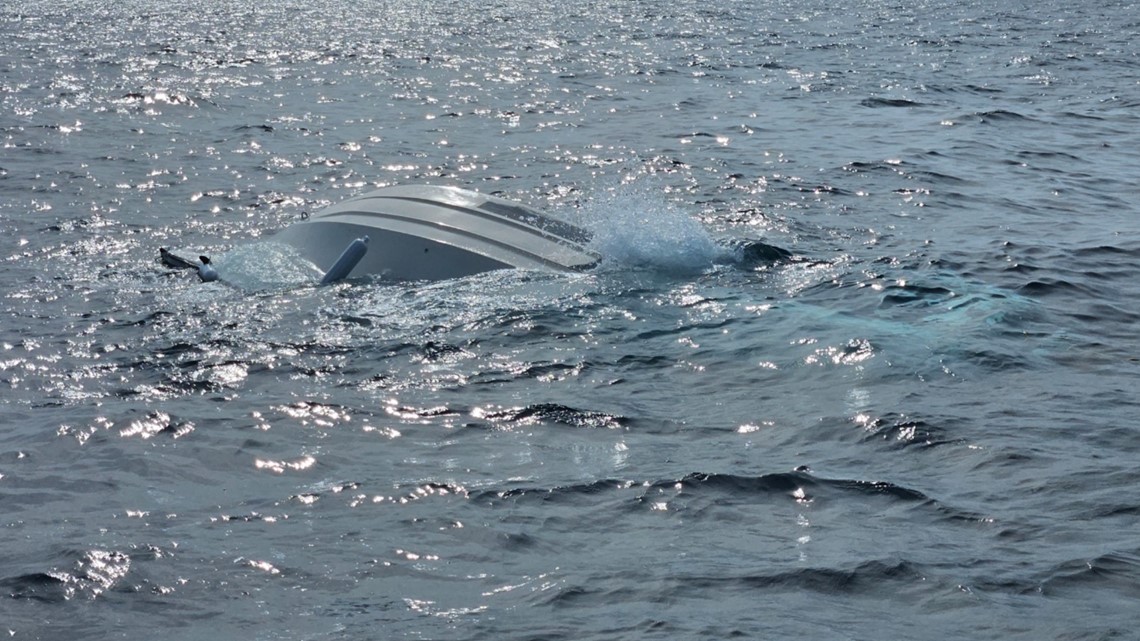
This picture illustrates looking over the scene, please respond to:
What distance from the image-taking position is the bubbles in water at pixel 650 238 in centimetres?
1123

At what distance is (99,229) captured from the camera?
1370cm

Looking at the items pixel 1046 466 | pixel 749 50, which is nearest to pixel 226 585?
pixel 1046 466

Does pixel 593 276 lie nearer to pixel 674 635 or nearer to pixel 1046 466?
pixel 1046 466

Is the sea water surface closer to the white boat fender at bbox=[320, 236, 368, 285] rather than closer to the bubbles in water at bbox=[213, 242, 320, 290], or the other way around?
the bubbles in water at bbox=[213, 242, 320, 290]

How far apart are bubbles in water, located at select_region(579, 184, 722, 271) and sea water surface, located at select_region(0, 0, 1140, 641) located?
40 mm

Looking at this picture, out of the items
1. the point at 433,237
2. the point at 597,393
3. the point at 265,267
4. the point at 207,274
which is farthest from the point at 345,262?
the point at 597,393

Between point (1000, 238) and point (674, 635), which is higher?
point (674, 635)

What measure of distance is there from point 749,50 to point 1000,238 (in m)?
16.9

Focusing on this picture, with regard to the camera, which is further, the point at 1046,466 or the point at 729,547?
the point at 1046,466

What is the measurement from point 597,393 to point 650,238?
3181 mm

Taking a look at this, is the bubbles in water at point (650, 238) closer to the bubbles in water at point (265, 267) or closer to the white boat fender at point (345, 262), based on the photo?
the white boat fender at point (345, 262)

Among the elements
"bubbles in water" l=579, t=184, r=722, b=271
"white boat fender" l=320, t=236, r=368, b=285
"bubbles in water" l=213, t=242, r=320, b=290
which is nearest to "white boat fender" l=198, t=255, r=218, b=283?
"bubbles in water" l=213, t=242, r=320, b=290

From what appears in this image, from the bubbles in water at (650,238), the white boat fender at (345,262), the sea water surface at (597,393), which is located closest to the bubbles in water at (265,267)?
the sea water surface at (597,393)

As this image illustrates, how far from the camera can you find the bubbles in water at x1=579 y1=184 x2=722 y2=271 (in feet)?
36.8
